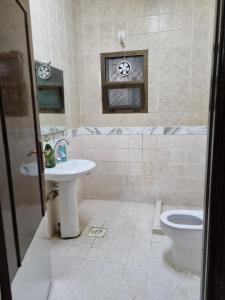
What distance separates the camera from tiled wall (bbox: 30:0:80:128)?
6.98 feet

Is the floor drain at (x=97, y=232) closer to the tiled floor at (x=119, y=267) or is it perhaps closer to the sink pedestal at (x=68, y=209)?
the tiled floor at (x=119, y=267)

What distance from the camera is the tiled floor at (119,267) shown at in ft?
5.31

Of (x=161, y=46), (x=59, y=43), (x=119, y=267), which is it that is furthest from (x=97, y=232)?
(x=161, y=46)

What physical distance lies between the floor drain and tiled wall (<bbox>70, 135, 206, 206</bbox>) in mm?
784

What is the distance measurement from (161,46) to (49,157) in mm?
1886

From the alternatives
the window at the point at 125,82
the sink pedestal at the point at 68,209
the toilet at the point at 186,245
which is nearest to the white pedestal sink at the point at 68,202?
the sink pedestal at the point at 68,209

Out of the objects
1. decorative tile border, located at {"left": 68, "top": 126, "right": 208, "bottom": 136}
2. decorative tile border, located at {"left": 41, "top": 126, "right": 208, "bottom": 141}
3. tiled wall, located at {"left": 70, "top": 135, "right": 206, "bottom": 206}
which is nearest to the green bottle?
decorative tile border, located at {"left": 41, "top": 126, "right": 208, "bottom": 141}

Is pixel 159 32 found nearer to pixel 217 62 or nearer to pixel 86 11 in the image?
pixel 86 11

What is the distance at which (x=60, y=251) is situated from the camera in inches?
83.4

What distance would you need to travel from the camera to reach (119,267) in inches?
74.4

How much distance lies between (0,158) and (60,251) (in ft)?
5.27

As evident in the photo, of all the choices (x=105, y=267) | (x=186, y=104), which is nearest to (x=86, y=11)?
(x=186, y=104)

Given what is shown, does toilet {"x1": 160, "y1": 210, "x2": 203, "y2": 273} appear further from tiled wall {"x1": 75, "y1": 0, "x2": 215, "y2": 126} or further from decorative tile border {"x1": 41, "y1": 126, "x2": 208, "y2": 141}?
tiled wall {"x1": 75, "y1": 0, "x2": 215, "y2": 126}

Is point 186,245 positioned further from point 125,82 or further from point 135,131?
point 125,82
